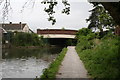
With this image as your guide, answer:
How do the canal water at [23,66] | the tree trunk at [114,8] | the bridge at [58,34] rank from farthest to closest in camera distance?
the bridge at [58,34] → the canal water at [23,66] → the tree trunk at [114,8]

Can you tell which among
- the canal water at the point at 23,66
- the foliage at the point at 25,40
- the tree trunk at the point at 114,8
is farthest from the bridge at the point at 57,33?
the tree trunk at the point at 114,8

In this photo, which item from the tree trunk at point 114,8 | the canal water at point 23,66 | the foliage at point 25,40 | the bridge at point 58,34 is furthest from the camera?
the bridge at point 58,34

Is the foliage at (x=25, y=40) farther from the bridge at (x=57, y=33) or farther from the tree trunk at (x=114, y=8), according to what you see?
the tree trunk at (x=114, y=8)

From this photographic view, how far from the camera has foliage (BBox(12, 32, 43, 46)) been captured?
5162 cm

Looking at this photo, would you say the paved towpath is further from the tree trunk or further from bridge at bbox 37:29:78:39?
bridge at bbox 37:29:78:39

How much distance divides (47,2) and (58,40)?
208 feet

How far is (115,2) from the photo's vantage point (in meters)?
8.35

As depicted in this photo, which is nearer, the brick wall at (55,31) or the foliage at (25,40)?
the foliage at (25,40)

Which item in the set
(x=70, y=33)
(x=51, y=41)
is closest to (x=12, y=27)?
(x=51, y=41)

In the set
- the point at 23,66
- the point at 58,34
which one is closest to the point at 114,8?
the point at 23,66

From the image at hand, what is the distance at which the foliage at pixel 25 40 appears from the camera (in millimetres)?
51625

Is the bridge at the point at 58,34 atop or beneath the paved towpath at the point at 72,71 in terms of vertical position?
beneath

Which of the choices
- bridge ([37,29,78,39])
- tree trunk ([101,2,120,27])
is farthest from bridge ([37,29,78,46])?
tree trunk ([101,2,120,27])

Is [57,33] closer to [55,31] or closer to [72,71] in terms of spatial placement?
[55,31]
